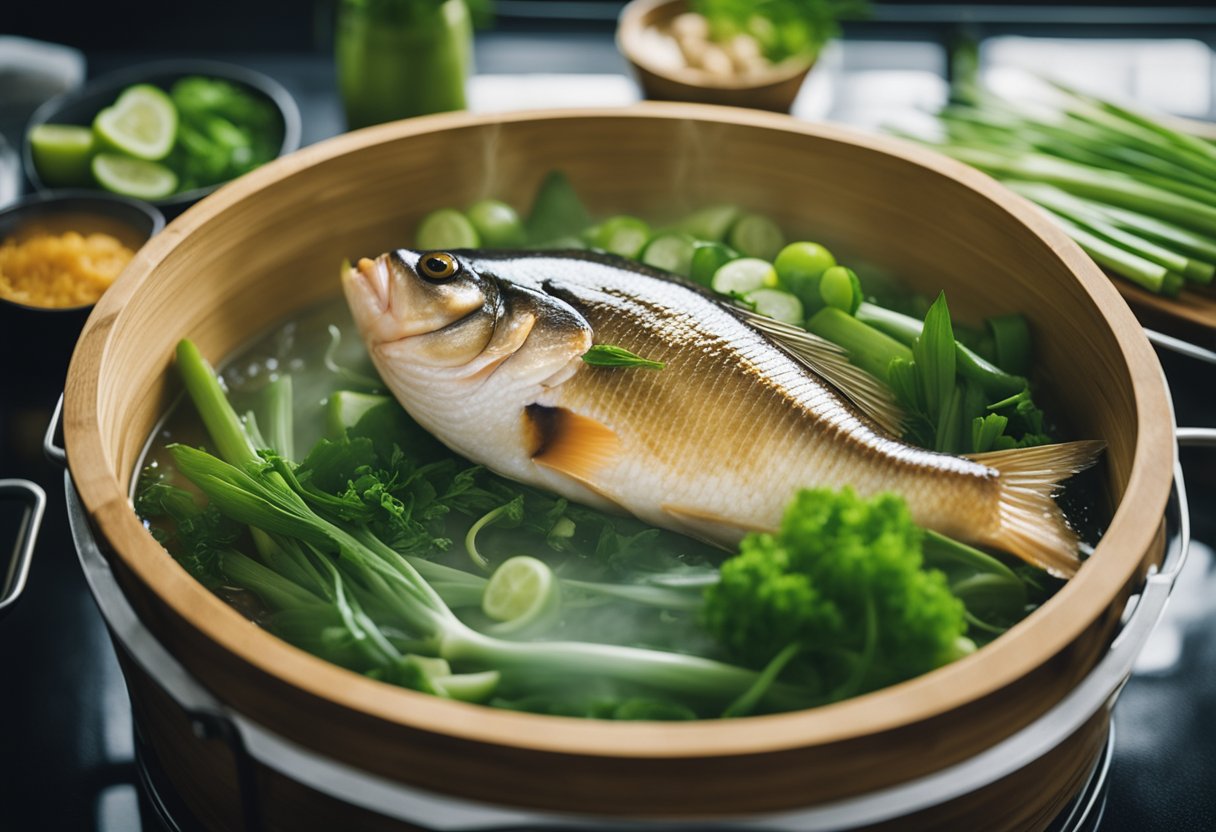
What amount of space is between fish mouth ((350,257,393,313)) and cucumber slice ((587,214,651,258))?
22.2 inches

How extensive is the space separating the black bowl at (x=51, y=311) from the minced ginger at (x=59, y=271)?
0.05 metres

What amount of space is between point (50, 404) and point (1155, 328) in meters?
2.20

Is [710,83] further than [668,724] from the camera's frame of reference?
Yes

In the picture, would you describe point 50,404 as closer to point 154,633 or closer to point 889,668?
point 154,633

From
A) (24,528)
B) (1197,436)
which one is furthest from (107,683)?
(1197,436)

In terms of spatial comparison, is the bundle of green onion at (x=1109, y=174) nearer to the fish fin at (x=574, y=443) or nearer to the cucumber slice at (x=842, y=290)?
the cucumber slice at (x=842, y=290)

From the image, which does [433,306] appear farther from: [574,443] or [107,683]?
[107,683]

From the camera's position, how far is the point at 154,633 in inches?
53.4

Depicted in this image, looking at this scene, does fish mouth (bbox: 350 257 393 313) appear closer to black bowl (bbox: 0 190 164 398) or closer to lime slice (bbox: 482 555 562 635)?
lime slice (bbox: 482 555 562 635)

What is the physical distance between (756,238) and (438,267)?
0.78m

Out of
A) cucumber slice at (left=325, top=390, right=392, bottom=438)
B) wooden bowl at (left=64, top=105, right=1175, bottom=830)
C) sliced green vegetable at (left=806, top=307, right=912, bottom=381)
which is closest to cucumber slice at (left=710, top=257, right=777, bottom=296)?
sliced green vegetable at (left=806, top=307, right=912, bottom=381)

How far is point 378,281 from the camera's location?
1.77 meters

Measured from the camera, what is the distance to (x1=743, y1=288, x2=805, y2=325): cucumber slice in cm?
200

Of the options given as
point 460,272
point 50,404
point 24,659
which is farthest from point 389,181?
point 24,659
